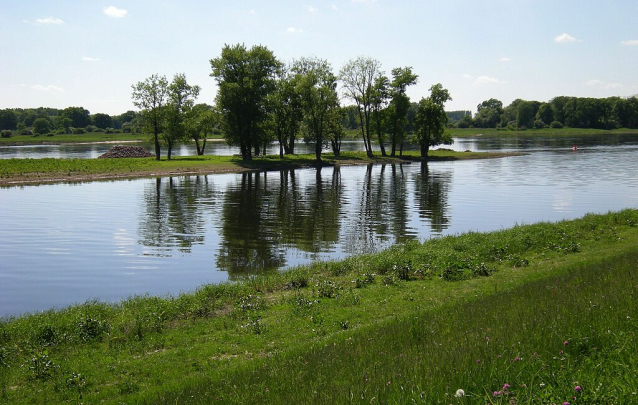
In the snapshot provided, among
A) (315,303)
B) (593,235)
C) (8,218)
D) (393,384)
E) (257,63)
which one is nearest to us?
(393,384)

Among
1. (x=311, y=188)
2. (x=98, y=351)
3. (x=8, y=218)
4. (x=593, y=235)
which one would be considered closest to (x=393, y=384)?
(x=98, y=351)

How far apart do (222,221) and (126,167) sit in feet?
139

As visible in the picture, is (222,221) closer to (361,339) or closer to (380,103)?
(361,339)

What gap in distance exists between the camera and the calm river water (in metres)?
19.5

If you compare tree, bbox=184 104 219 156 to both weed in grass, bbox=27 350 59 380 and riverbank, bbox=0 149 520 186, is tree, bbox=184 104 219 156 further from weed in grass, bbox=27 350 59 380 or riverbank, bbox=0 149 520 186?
weed in grass, bbox=27 350 59 380

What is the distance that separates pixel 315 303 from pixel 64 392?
6.74m

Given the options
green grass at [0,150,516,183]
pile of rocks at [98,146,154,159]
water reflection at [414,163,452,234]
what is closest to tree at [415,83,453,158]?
green grass at [0,150,516,183]

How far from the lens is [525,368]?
5984mm

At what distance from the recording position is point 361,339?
9.25 meters

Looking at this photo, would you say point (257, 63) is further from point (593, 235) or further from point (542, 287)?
point (542, 287)

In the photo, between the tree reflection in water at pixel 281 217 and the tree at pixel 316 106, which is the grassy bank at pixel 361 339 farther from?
the tree at pixel 316 106

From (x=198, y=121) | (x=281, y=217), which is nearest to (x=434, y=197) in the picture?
(x=281, y=217)

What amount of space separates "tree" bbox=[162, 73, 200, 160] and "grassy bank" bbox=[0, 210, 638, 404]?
237ft

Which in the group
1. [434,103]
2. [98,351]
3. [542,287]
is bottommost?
[98,351]
